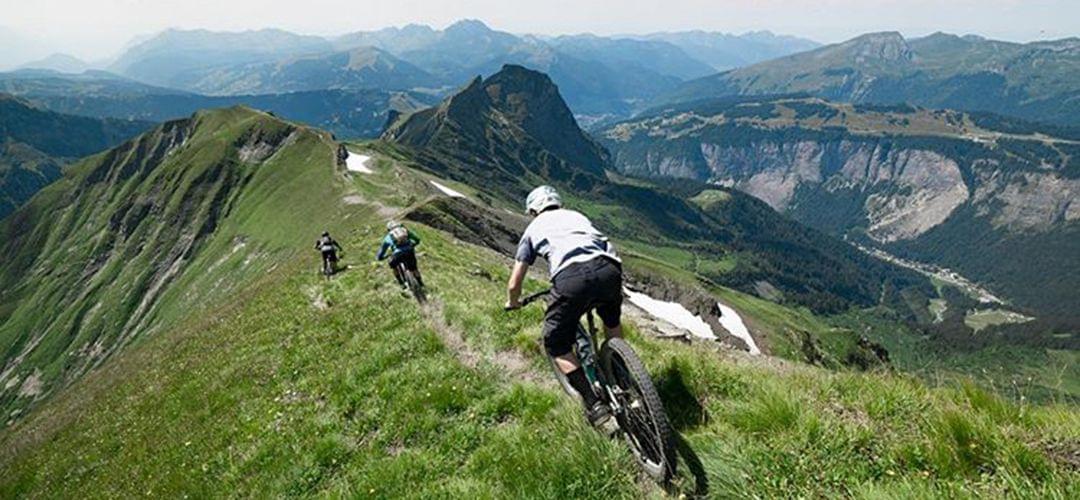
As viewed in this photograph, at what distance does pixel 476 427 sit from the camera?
1128 cm

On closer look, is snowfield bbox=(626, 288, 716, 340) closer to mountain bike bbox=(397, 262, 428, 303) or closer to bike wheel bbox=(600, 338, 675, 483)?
mountain bike bbox=(397, 262, 428, 303)

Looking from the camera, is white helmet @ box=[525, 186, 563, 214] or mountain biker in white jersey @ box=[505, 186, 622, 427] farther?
white helmet @ box=[525, 186, 563, 214]

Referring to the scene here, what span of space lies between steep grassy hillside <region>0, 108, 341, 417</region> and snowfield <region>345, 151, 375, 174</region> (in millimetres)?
5377

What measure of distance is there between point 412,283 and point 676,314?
94106 millimetres

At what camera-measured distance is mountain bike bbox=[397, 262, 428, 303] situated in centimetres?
2336

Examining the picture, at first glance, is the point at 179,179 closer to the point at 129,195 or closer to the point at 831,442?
the point at 129,195

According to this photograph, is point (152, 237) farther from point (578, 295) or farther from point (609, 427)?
point (609, 427)

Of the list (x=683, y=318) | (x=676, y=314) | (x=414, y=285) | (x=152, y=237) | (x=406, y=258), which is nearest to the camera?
(x=414, y=285)

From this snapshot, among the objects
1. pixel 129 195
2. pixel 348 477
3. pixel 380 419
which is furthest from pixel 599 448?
pixel 129 195

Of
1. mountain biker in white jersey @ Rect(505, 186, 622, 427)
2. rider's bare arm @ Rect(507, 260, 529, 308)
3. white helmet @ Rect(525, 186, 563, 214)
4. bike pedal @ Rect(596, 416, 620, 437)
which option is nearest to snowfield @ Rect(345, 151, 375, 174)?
white helmet @ Rect(525, 186, 563, 214)

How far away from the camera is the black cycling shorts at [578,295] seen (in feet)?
29.6

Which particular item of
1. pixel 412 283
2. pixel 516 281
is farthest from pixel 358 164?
pixel 516 281

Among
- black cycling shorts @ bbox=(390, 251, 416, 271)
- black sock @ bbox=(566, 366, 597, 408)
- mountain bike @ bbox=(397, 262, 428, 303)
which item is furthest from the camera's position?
black cycling shorts @ bbox=(390, 251, 416, 271)

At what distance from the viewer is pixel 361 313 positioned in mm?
21781
